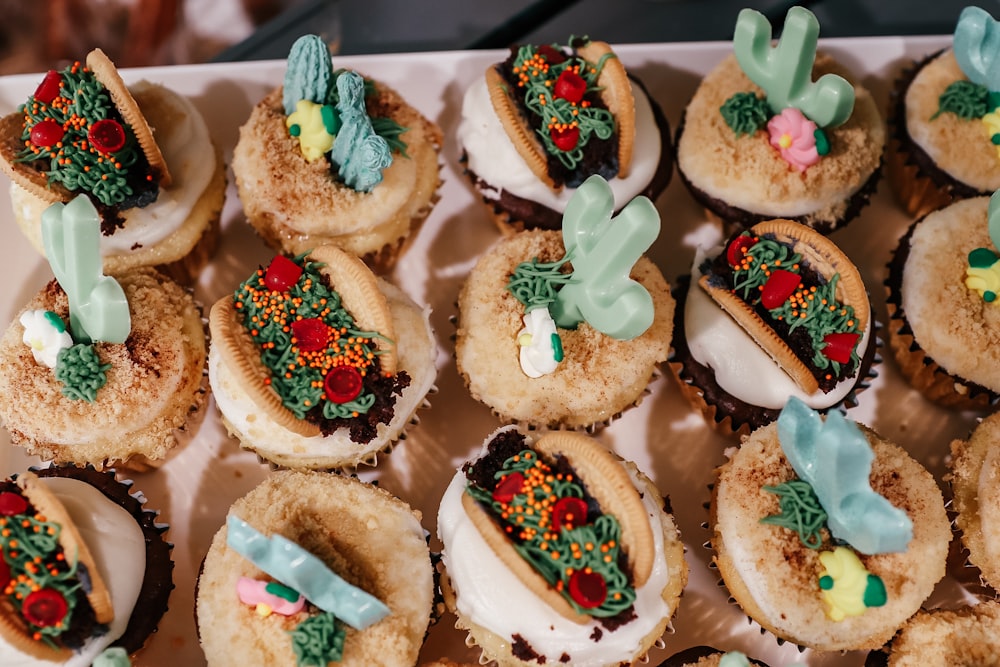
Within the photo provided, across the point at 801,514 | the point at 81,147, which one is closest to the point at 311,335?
the point at 81,147

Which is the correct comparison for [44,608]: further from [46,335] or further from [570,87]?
[570,87]

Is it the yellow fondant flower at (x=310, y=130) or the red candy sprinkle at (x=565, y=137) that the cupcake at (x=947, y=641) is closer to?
the red candy sprinkle at (x=565, y=137)

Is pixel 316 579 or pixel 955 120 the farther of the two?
pixel 955 120

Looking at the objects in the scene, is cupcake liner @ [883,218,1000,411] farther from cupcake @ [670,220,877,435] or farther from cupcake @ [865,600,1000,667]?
cupcake @ [865,600,1000,667]

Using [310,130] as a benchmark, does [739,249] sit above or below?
below

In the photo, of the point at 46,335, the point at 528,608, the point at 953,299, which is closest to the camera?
the point at 528,608

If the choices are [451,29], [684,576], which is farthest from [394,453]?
[451,29]

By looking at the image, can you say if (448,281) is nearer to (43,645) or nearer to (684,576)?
(684,576)
